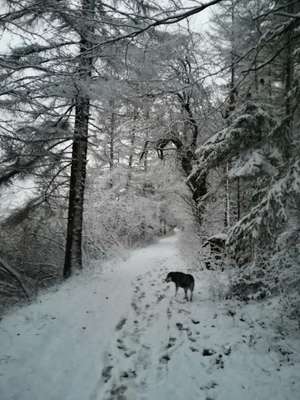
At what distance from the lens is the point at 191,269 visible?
8445 millimetres

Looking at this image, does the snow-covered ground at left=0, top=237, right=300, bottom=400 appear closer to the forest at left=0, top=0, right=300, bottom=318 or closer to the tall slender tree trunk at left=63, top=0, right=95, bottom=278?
the forest at left=0, top=0, right=300, bottom=318

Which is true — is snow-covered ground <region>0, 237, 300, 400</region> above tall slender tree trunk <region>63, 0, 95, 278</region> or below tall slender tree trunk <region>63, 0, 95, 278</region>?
below

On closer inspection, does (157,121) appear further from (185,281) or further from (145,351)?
(145,351)

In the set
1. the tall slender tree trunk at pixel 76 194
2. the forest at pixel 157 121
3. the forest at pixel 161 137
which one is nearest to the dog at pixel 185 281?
the forest at pixel 161 137

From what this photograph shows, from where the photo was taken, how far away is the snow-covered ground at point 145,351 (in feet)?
10.4

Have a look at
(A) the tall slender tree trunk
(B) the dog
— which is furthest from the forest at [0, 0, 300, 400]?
(B) the dog

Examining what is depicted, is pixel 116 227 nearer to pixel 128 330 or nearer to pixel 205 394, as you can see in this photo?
pixel 128 330

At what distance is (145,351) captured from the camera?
4.07 m

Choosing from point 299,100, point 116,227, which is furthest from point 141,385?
point 116,227

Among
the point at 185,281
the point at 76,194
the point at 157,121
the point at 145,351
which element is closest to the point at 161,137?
the point at 157,121

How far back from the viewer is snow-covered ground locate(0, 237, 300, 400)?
3.16 meters

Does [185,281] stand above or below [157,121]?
below

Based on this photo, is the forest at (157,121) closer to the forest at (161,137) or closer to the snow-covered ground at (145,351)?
the forest at (161,137)

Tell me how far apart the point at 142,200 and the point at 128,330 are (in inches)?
479
